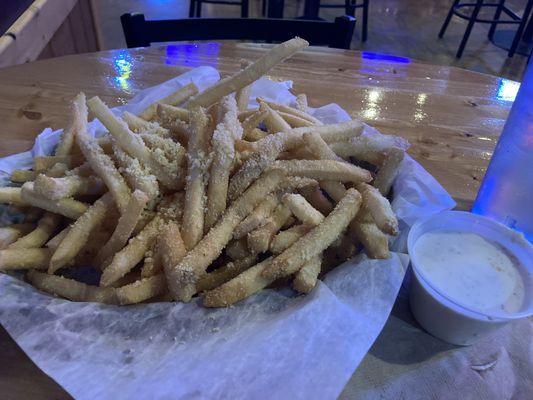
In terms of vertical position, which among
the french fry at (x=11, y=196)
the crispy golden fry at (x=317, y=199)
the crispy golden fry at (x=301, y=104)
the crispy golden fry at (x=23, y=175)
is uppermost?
the crispy golden fry at (x=301, y=104)

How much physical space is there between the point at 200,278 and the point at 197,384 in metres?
0.24

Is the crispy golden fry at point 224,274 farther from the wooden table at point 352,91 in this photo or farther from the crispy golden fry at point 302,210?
the wooden table at point 352,91

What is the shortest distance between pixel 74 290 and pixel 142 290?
166mm

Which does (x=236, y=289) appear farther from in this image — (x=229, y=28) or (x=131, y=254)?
(x=229, y=28)

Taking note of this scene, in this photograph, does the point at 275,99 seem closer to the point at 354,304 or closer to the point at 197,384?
the point at 354,304

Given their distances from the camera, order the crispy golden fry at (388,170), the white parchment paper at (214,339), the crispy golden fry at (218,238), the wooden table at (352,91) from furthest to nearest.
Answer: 1. the wooden table at (352,91)
2. the crispy golden fry at (388,170)
3. the crispy golden fry at (218,238)
4. the white parchment paper at (214,339)

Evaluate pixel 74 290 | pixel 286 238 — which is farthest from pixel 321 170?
pixel 74 290

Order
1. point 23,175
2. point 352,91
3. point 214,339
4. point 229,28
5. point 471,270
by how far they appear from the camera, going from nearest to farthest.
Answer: point 214,339 < point 471,270 < point 23,175 < point 352,91 < point 229,28

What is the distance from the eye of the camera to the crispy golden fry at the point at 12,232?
3.47 ft

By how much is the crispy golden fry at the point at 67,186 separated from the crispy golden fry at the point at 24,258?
0.42 feet

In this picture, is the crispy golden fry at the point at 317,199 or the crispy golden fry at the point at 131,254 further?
the crispy golden fry at the point at 317,199

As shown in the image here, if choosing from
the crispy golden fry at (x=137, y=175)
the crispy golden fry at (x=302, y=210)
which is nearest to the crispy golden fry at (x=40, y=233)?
the crispy golden fry at (x=137, y=175)

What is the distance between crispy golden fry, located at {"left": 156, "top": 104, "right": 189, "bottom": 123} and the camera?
125 cm

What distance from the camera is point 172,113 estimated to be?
4.14 feet
